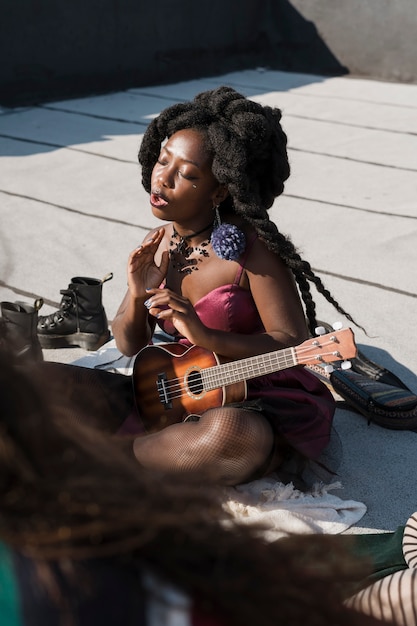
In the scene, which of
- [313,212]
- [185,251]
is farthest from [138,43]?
[185,251]

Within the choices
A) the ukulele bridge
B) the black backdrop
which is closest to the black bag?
the ukulele bridge

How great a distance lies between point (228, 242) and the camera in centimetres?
242

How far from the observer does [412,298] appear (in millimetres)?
3893

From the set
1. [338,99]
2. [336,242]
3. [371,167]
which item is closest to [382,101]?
[338,99]

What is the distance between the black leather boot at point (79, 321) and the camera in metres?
3.30

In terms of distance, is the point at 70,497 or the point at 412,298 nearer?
the point at 70,497

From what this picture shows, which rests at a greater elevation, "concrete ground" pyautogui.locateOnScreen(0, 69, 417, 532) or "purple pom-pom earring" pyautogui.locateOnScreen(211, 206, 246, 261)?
"purple pom-pom earring" pyautogui.locateOnScreen(211, 206, 246, 261)

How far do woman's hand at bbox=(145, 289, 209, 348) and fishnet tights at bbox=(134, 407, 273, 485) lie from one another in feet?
0.69

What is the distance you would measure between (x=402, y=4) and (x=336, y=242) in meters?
5.61

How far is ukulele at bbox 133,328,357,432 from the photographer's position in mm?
2287

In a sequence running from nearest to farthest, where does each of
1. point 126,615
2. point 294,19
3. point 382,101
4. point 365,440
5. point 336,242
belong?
point 126,615 → point 365,440 → point 336,242 → point 382,101 → point 294,19

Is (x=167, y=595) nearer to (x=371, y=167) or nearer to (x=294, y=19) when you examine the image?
(x=371, y=167)

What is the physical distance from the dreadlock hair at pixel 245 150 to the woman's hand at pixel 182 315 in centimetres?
31

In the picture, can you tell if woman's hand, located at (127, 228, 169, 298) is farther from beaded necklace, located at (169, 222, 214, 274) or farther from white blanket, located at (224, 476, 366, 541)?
white blanket, located at (224, 476, 366, 541)
